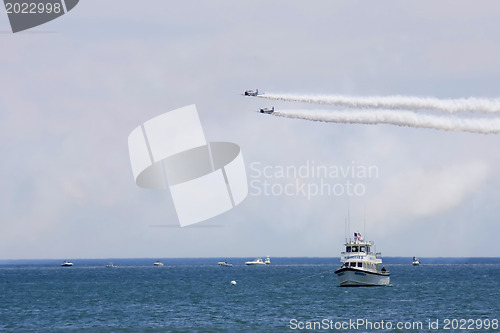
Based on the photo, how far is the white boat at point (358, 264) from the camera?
132 meters

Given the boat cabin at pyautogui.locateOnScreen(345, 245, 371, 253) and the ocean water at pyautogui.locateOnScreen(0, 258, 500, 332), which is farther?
the boat cabin at pyautogui.locateOnScreen(345, 245, 371, 253)

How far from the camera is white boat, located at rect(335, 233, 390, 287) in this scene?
13175cm

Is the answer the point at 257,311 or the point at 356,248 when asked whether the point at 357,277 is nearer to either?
the point at 356,248

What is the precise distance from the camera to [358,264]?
437ft

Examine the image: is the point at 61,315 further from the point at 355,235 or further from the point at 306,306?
the point at 355,235

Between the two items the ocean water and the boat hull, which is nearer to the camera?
the ocean water

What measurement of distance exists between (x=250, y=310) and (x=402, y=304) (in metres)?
24.1

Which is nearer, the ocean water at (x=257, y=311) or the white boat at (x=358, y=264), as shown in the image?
the ocean water at (x=257, y=311)

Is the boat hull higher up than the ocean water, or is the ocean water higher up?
the boat hull

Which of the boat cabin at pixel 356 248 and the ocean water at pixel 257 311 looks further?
the boat cabin at pixel 356 248

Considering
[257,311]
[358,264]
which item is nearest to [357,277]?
[358,264]

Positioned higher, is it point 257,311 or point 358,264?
point 358,264

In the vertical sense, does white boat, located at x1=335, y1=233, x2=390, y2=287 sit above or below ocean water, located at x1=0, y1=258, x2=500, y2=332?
above

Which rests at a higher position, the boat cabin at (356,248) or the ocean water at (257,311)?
the boat cabin at (356,248)
